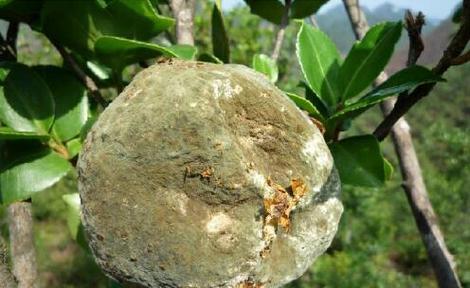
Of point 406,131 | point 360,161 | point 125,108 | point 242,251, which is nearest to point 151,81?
point 125,108

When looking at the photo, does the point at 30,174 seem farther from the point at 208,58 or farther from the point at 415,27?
the point at 415,27

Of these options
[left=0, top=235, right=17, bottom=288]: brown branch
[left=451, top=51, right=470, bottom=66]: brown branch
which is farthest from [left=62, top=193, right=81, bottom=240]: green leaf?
[left=451, top=51, right=470, bottom=66]: brown branch

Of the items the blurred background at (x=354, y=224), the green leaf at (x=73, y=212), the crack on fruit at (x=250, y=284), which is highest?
the crack on fruit at (x=250, y=284)

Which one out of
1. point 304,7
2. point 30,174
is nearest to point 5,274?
point 30,174

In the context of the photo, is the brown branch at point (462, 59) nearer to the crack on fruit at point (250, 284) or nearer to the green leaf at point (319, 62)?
the green leaf at point (319, 62)

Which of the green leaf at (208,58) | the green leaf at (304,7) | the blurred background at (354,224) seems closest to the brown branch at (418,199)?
the green leaf at (304,7)

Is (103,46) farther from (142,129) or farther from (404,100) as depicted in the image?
(404,100)
